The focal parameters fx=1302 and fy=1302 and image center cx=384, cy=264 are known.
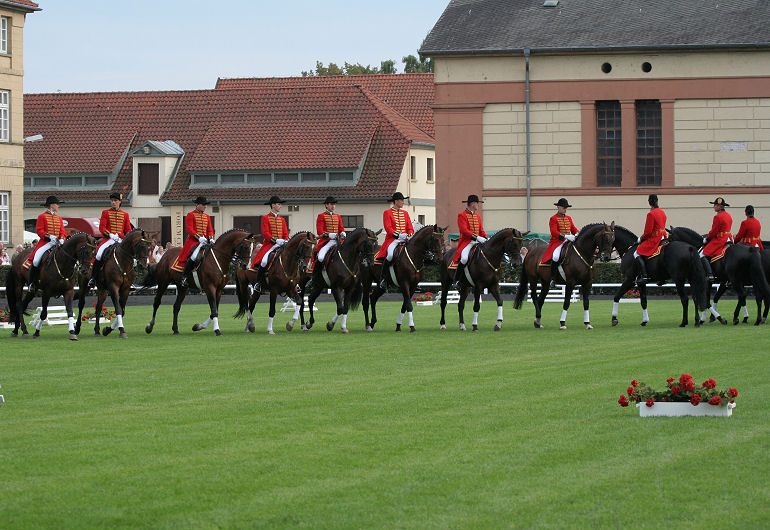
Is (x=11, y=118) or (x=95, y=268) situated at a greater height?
(x=11, y=118)

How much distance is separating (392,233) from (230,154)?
39.4m

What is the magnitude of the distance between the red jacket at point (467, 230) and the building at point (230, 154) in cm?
3500

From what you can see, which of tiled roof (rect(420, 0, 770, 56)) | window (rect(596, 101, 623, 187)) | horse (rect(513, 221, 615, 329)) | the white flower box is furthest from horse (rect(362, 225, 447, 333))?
window (rect(596, 101, 623, 187))

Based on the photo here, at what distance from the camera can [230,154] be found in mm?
64062

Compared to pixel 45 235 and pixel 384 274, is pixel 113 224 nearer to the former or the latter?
pixel 45 235

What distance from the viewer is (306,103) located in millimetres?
66812

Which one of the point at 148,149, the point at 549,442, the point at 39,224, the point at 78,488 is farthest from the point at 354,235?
the point at 148,149

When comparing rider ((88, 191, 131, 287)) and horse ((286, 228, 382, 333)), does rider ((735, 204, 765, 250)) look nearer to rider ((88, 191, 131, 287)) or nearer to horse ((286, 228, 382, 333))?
horse ((286, 228, 382, 333))

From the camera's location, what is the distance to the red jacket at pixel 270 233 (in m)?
25.6

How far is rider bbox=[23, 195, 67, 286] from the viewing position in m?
24.0

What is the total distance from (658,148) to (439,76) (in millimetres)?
8689

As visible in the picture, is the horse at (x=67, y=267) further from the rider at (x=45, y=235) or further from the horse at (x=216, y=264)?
the horse at (x=216, y=264)

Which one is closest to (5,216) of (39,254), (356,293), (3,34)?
(3,34)

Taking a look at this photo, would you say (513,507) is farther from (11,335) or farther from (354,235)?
(11,335)
